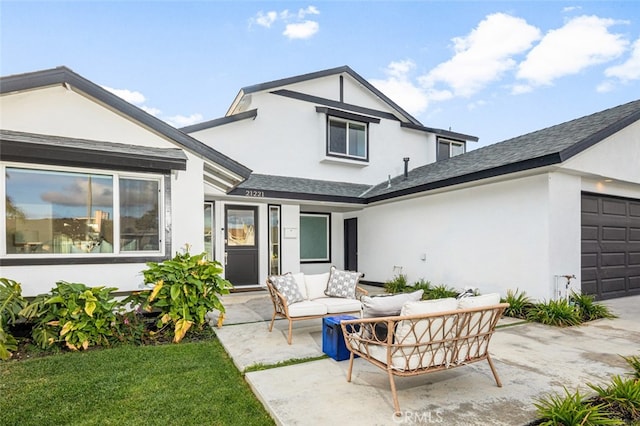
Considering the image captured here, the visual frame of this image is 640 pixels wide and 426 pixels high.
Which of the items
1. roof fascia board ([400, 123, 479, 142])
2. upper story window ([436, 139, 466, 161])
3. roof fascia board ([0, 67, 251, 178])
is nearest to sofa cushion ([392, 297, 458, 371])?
roof fascia board ([0, 67, 251, 178])

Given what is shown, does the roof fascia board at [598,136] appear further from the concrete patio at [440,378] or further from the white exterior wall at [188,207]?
the white exterior wall at [188,207]

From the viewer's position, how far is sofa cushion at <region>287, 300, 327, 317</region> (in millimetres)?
5152

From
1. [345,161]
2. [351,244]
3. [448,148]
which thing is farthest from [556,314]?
[448,148]

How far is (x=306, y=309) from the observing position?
5207mm

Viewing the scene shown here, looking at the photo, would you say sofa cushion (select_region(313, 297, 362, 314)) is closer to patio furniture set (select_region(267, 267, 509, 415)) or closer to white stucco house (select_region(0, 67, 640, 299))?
patio furniture set (select_region(267, 267, 509, 415))

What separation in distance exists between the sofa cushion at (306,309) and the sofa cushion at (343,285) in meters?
0.61

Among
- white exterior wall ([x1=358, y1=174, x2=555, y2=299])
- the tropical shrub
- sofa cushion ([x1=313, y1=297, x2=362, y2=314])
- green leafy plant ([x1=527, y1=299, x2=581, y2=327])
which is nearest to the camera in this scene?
sofa cushion ([x1=313, y1=297, x2=362, y2=314])

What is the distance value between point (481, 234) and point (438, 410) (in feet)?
18.8

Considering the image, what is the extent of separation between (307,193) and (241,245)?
99.5 inches

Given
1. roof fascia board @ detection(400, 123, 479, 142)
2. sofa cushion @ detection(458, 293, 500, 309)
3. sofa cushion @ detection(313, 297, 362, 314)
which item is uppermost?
roof fascia board @ detection(400, 123, 479, 142)

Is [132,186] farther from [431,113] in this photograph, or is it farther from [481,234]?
[431,113]

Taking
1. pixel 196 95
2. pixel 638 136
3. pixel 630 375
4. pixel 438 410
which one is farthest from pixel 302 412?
pixel 196 95

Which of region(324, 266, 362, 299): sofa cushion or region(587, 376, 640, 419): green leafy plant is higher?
region(324, 266, 362, 299): sofa cushion

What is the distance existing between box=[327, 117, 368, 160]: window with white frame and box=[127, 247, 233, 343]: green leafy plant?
7.41m
